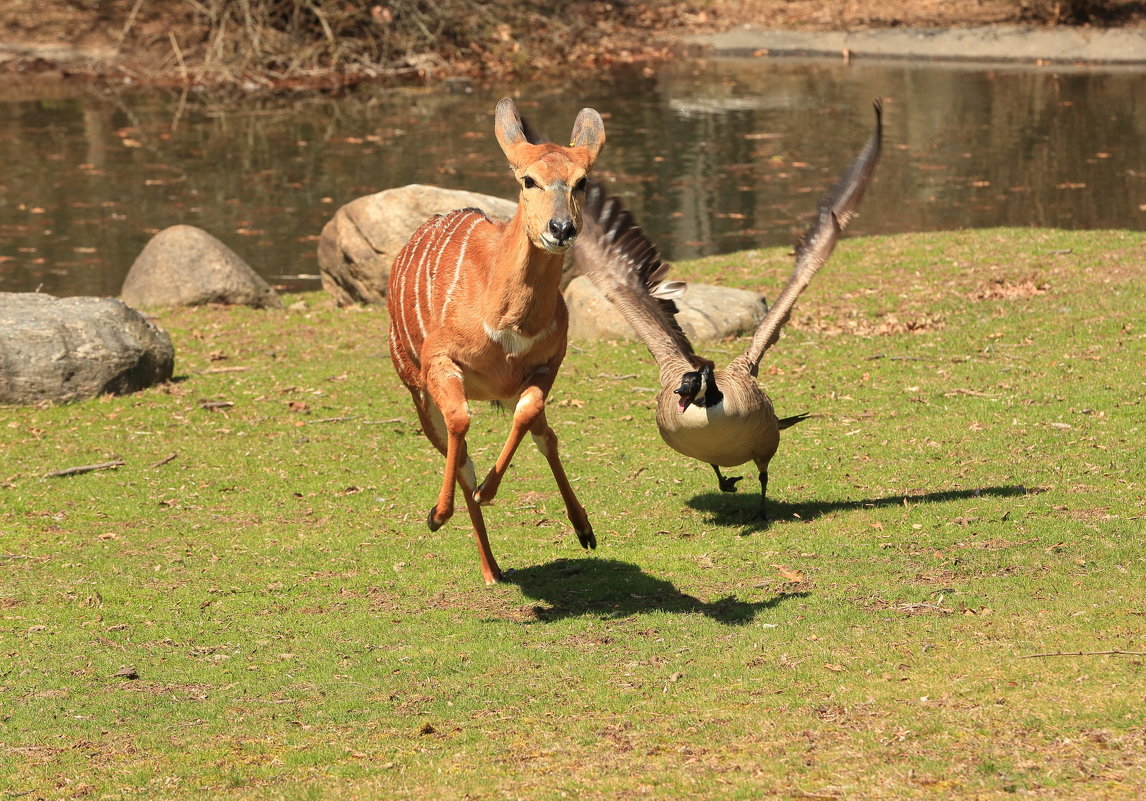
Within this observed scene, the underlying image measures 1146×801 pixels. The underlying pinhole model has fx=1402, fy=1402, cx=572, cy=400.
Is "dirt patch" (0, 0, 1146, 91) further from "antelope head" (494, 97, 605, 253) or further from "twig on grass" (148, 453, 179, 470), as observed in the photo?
"antelope head" (494, 97, 605, 253)

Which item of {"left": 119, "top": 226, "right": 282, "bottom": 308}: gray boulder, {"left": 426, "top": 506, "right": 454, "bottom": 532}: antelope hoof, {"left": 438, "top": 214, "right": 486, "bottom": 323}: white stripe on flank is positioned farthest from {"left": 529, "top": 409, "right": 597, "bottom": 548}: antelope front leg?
{"left": 119, "top": 226, "right": 282, "bottom": 308}: gray boulder

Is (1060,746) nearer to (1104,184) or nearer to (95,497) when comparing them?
(95,497)

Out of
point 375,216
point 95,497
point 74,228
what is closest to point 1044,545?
point 95,497

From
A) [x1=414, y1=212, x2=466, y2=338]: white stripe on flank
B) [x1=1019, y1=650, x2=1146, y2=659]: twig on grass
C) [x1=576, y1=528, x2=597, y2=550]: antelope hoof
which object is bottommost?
[x1=576, y1=528, x2=597, y2=550]: antelope hoof

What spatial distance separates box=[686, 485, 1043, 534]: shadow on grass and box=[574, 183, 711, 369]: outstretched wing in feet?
4.15

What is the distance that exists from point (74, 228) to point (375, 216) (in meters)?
7.18

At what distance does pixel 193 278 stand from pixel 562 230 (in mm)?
11427

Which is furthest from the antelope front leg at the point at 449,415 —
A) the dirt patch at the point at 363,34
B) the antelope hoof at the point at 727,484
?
the dirt patch at the point at 363,34

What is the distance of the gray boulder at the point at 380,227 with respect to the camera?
17.5 metres

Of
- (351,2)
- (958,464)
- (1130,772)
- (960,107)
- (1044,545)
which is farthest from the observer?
(351,2)

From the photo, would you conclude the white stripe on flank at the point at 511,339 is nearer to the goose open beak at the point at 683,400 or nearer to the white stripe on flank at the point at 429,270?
the white stripe on flank at the point at 429,270

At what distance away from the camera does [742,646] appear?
775 centimetres

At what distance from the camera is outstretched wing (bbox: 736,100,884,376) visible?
10805mm

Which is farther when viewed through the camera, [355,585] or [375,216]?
[375,216]
